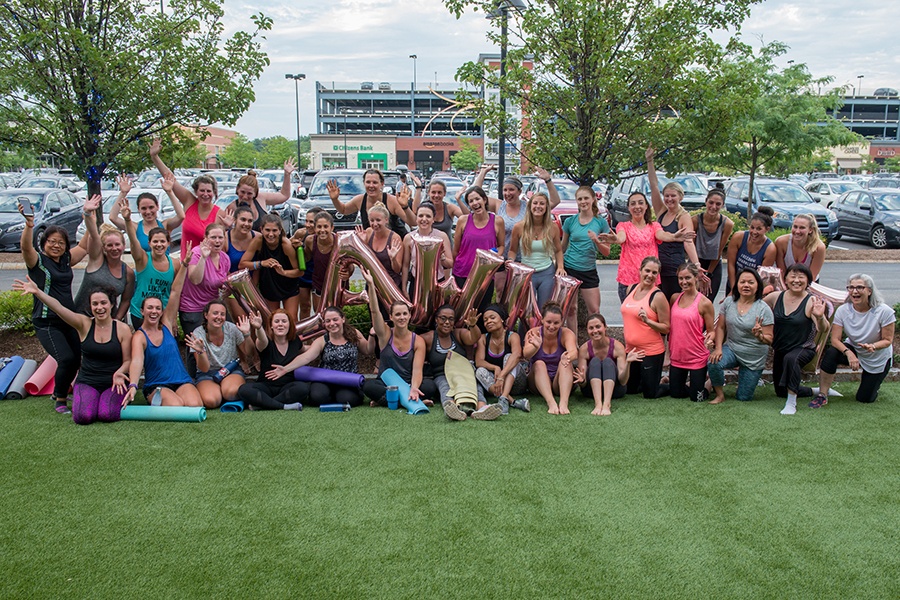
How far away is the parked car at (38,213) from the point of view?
16.7 m

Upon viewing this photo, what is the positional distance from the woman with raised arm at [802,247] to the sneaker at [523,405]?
3007mm

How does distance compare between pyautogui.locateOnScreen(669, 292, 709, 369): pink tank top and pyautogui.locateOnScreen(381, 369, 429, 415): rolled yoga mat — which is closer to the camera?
pyautogui.locateOnScreen(381, 369, 429, 415): rolled yoga mat

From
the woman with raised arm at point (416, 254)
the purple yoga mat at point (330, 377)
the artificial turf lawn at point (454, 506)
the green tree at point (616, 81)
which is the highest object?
the green tree at point (616, 81)

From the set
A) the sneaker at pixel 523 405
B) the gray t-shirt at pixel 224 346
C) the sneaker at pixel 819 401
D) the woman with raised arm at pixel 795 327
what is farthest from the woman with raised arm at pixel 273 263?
the sneaker at pixel 819 401

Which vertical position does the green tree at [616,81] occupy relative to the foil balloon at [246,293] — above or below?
above

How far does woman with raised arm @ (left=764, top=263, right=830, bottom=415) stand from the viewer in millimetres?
6590

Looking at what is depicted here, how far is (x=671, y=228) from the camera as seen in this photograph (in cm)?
748

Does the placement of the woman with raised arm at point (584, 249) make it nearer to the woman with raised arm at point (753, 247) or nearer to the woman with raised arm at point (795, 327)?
the woman with raised arm at point (753, 247)

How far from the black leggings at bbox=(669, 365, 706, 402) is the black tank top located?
493 cm

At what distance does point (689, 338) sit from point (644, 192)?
1351cm

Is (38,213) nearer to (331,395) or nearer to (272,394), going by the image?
(272,394)

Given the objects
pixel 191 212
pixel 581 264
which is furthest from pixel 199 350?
pixel 581 264

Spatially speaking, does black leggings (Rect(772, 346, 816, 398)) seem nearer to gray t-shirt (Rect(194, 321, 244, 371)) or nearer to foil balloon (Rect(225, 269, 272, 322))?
foil balloon (Rect(225, 269, 272, 322))

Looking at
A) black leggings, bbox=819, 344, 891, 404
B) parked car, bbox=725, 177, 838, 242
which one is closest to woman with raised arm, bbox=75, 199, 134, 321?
black leggings, bbox=819, 344, 891, 404
